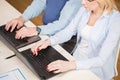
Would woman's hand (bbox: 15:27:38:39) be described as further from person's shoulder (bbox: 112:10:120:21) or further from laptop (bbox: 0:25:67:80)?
person's shoulder (bbox: 112:10:120:21)

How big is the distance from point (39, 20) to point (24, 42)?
1.78 m

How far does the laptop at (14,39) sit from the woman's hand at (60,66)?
31 centimetres

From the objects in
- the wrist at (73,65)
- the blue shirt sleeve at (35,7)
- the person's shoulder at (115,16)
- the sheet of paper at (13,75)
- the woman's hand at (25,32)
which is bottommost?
the wrist at (73,65)

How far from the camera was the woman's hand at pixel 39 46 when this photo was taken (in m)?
1.70

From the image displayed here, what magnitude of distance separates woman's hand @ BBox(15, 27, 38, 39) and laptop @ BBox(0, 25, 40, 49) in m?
0.02

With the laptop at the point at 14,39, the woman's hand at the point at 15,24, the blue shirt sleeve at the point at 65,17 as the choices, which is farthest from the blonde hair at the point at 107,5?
the woman's hand at the point at 15,24

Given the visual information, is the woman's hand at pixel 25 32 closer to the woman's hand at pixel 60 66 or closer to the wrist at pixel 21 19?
the wrist at pixel 21 19

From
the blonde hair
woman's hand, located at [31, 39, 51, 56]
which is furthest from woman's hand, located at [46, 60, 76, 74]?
the blonde hair

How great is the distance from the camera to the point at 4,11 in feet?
7.38

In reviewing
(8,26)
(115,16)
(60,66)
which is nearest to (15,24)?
(8,26)

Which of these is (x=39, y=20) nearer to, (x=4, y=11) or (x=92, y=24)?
(x=4, y=11)

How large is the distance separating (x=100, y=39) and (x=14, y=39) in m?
0.57

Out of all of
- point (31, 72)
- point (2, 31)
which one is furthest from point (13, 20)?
point (31, 72)

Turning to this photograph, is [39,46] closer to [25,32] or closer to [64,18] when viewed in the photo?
[25,32]
